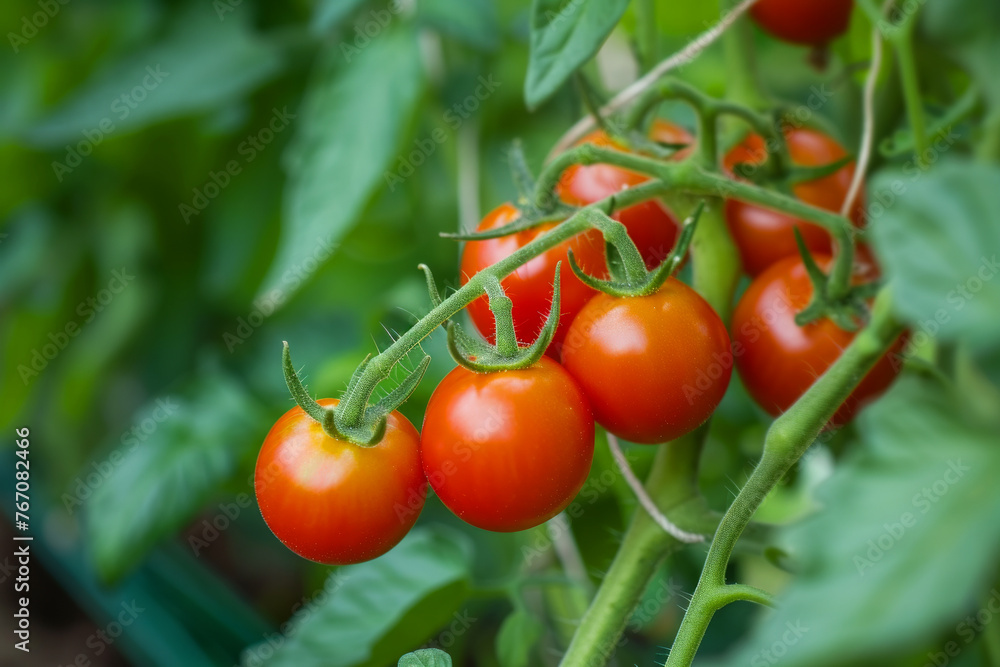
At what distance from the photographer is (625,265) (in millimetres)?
443

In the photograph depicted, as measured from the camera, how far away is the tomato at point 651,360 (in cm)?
44

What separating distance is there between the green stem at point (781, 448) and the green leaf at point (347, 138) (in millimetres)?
502

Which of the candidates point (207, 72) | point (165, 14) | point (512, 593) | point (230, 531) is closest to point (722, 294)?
point (512, 593)

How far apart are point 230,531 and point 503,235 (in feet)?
4.39

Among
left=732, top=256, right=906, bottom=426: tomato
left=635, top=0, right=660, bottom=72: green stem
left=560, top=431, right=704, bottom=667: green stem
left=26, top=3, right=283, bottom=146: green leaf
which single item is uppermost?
left=26, top=3, right=283, bottom=146: green leaf

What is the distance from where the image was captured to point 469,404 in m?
0.43

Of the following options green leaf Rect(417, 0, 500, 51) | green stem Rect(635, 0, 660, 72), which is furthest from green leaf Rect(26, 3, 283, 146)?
green stem Rect(635, 0, 660, 72)

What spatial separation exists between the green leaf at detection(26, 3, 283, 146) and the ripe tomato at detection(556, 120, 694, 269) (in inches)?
29.3

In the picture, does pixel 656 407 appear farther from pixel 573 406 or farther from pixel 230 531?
pixel 230 531
